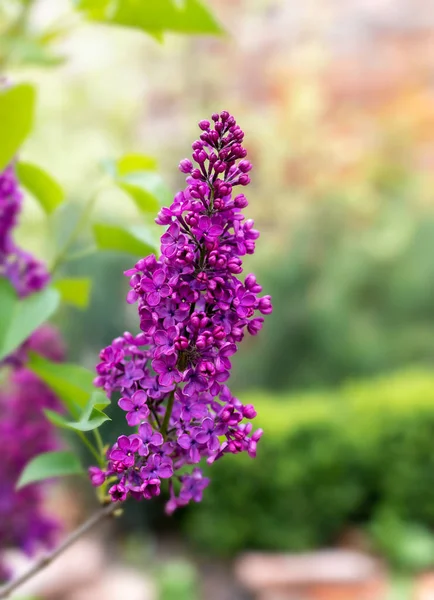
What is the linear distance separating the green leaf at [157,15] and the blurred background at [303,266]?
374 mm

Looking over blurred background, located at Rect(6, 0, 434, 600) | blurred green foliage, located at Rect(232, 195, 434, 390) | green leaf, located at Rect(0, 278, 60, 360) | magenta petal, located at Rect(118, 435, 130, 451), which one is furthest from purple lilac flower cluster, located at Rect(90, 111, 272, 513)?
blurred green foliage, located at Rect(232, 195, 434, 390)

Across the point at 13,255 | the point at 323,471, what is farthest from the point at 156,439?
the point at 323,471

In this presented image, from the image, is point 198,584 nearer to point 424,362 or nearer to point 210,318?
point 424,362

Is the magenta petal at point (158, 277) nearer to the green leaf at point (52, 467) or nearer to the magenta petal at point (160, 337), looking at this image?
the magenta petal at point (160, 337)

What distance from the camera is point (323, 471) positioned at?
315 cm

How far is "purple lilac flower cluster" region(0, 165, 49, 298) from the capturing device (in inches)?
19.9

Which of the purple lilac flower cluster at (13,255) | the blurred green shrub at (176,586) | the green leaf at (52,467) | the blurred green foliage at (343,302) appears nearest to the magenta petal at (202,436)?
the green leaf at (52,467)

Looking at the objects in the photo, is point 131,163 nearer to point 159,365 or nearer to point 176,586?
point 159,365

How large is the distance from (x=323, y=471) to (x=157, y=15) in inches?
109

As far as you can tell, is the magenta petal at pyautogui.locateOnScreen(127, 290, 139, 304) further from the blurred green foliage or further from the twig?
the blurred green foliage

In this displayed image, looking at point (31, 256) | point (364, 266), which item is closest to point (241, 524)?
point (364, 266)

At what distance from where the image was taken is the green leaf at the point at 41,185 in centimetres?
54

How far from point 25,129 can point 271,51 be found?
666 centimetres

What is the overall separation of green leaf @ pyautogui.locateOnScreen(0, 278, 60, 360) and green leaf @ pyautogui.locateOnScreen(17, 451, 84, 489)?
6cm
